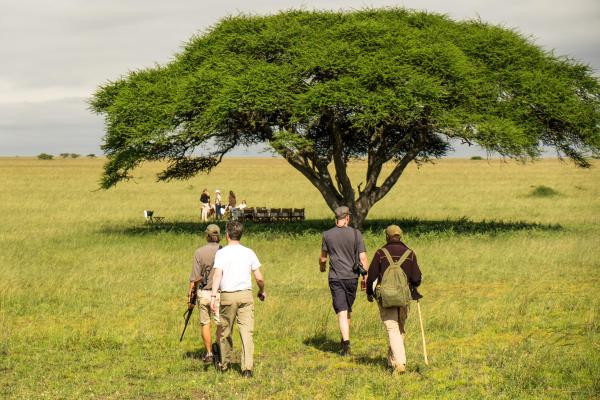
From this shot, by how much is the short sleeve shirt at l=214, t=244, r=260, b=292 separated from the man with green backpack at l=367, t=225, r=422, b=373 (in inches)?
64.7

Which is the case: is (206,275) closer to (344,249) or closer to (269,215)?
(344,249)

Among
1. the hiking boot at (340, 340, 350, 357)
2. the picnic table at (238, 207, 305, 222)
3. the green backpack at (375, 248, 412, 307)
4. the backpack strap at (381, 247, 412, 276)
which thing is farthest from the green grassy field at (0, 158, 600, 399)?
the picnic table at (238, 207, 305, 222)

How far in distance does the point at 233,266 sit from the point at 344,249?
74.4 inches

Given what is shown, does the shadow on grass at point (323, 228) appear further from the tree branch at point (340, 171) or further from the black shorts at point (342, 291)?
the black shorts at point (342, 291)

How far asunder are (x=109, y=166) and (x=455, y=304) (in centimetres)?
2084

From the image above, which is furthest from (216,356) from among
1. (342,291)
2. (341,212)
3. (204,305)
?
(341,212)

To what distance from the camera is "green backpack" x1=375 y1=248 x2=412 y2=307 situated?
9.63 meters

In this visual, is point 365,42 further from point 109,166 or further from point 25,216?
point 25,216

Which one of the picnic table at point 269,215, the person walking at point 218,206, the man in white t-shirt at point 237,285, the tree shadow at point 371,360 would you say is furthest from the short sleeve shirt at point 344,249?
the person walking at point 218,206

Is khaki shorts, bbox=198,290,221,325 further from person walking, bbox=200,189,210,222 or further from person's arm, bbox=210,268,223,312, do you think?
person walking, bbox=200,189,210,222

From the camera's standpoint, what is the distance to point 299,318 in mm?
13625

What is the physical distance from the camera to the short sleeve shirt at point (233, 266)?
31.6ft

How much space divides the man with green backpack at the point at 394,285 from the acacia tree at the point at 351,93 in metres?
15.9

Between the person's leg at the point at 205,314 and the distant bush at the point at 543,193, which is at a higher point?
the distant bush at the point at 543,193
